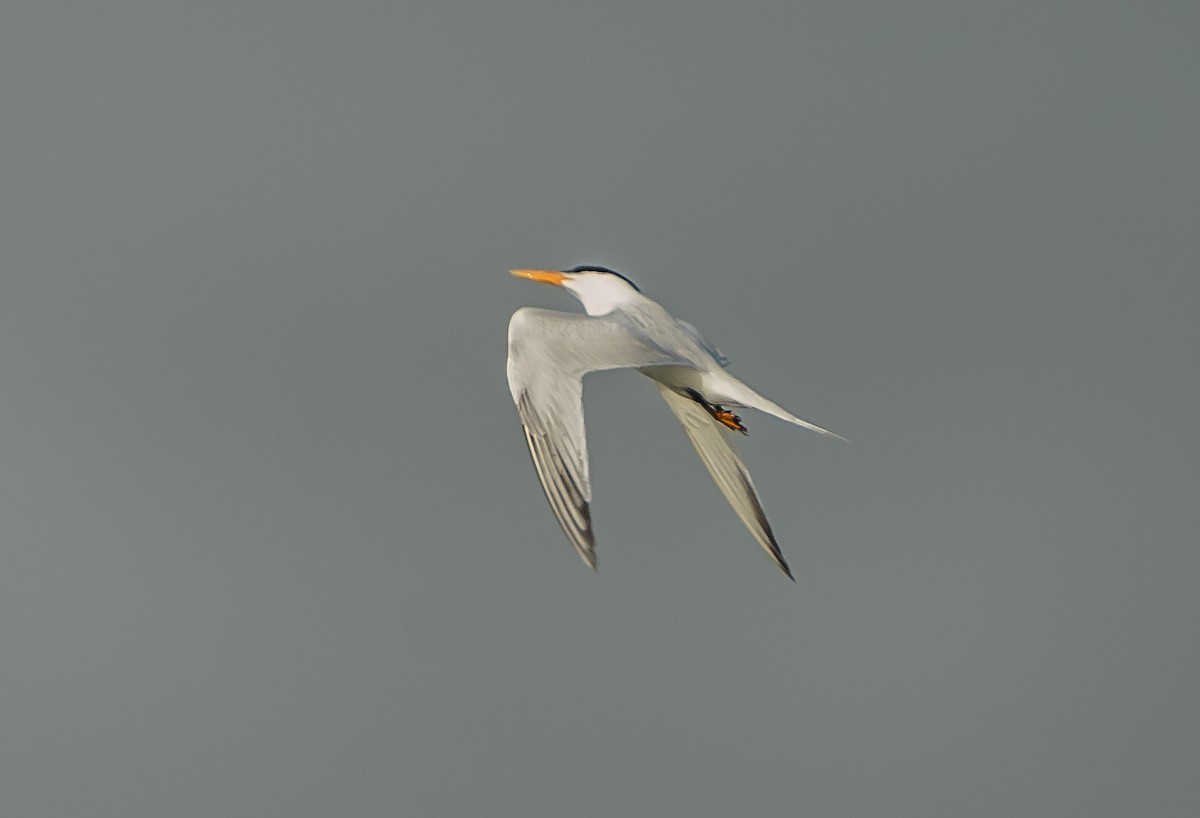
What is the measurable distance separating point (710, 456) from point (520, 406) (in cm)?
232

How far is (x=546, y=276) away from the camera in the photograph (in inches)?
467

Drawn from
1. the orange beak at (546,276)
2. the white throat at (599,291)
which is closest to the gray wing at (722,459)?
the white throat at (599,291)

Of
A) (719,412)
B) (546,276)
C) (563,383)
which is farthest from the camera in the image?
(546,276)

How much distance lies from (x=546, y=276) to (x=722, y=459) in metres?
1.65

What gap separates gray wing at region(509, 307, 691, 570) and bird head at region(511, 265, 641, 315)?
0.89m

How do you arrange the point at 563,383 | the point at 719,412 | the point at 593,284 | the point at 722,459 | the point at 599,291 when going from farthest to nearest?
the point at 722,459
the point at 593,284
the point at 599,291
the point at 719,412
the point at 563,383

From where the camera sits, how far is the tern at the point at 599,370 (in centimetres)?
955

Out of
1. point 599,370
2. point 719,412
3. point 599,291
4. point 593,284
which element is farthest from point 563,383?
point 593,284

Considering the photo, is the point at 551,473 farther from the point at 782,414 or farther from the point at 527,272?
the point at 527,272

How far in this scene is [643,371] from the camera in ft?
35.8

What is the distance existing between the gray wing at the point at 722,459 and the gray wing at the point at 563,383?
1.40 meters

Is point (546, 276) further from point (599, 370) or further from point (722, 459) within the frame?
point (599, 370)

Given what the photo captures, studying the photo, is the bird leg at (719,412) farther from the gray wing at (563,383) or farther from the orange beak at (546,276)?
the orange beak at (546,276)

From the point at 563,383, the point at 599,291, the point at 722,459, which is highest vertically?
the point at 599,291
